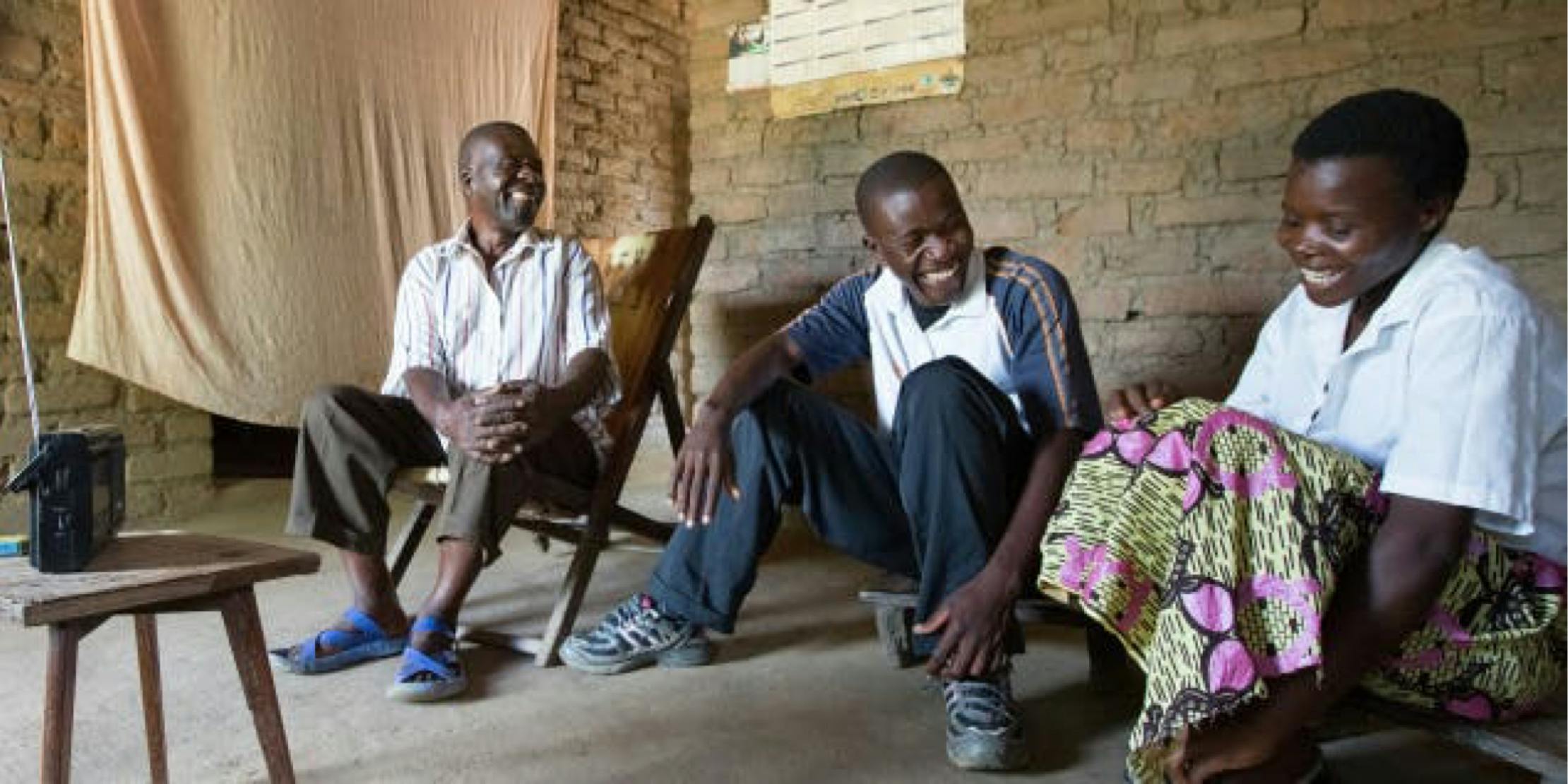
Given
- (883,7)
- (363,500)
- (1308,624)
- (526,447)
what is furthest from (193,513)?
(1308,624)

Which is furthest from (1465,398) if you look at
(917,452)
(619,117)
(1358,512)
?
(619,117)

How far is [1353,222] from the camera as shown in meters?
1.52

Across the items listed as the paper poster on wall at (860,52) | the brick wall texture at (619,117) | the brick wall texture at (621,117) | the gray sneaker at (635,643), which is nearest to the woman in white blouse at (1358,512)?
the gray sneaker at (635,643)

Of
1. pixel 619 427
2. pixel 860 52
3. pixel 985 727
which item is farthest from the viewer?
pixel 860 52

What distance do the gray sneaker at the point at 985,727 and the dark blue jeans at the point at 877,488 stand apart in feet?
0.40

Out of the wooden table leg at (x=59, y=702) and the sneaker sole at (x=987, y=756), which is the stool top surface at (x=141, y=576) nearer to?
the wooden table leg at (x=59, y=702)

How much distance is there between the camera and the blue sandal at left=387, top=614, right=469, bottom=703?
2.13m

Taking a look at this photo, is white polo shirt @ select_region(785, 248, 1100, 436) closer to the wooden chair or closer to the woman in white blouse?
the woman in white blouse

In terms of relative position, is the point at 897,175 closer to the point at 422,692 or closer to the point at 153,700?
the point at 422,692

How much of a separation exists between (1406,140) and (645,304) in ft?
6.71

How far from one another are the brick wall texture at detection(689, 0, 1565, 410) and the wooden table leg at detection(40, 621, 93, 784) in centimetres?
280

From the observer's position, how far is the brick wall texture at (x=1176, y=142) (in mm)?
2727

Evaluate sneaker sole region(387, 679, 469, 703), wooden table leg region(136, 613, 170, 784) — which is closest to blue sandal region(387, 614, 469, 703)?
sneaker sole region(387, 679, 469, 703)

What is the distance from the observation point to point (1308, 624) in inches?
52.4
